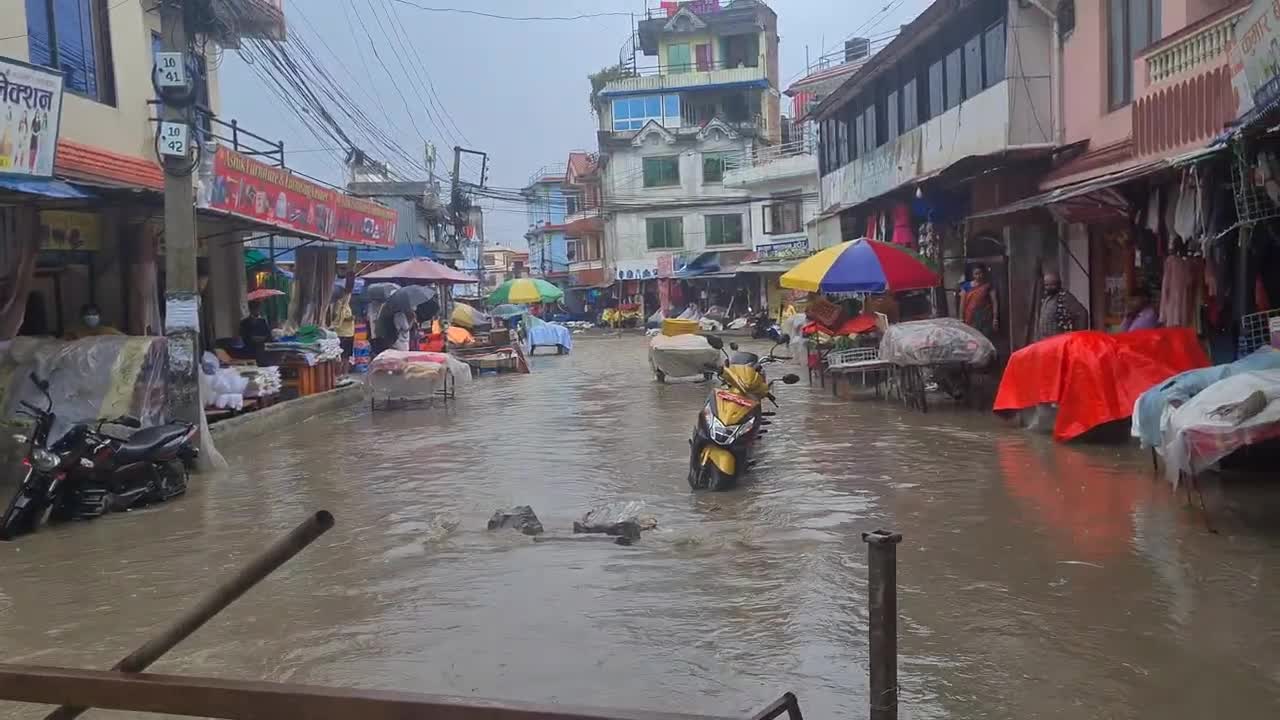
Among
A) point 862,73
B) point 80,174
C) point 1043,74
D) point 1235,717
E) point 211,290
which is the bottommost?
point 1235,717

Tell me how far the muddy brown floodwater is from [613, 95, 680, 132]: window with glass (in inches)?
1820

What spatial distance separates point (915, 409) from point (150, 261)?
391 inches

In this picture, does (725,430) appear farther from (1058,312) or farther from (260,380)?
(260,380)

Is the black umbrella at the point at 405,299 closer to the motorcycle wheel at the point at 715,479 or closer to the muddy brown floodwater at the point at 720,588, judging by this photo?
the muddy brown floodwater at the point at 720,588

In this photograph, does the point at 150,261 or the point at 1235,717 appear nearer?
the point at 1235,717

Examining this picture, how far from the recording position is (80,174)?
11.4 meters

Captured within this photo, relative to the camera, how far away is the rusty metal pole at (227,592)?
2.38 metres

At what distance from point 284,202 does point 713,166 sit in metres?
38.5

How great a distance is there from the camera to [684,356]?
19.2m

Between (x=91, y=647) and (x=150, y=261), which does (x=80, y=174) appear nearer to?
(x=150, y=261)

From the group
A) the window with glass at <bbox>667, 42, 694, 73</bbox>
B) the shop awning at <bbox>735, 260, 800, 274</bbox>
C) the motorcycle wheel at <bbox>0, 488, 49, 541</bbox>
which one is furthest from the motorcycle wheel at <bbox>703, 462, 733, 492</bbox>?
the window with glass at <bbox>667, 42, 694, 73</bbox>

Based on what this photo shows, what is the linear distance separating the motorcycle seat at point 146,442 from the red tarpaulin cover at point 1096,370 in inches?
320

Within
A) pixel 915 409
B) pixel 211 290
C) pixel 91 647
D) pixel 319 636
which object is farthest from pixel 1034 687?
pixel 211 290

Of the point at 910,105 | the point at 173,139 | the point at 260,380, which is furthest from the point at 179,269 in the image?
the point at 910,105
